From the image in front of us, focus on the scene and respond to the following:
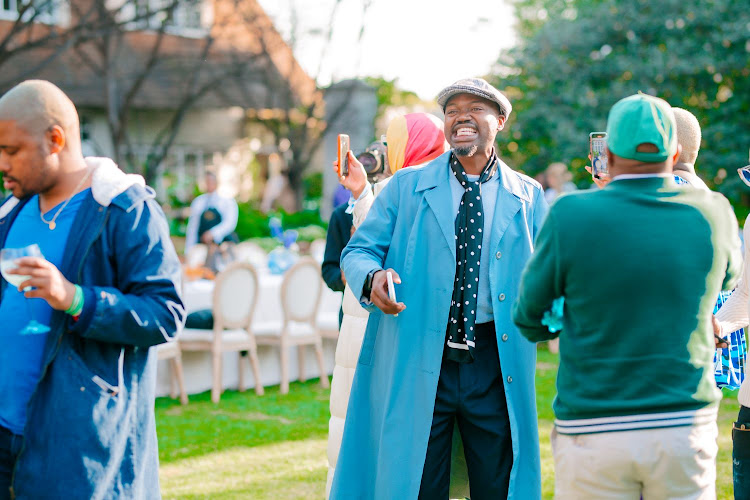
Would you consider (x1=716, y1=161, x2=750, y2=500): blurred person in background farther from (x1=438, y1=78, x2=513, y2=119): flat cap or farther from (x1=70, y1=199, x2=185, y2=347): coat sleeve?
(x1=70, y1=199, x2=185, y2=347): coat sleeve

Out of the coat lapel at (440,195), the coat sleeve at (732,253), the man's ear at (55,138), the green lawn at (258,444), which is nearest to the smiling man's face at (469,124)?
the coat lapel at (440,195)

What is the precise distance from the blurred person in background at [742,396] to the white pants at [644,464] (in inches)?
41.4

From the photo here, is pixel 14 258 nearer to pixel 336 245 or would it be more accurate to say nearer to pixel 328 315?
pixel 336 245

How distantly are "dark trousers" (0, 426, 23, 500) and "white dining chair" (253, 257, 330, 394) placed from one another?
5820 mm

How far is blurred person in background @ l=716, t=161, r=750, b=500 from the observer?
138 inches

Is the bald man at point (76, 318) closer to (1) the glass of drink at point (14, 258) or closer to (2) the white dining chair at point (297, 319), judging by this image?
(1) the glass of drink at point (14, 258)

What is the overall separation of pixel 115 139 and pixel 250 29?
4957mm

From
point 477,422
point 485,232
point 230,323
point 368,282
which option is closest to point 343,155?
point 485,232

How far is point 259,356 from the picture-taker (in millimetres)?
9023

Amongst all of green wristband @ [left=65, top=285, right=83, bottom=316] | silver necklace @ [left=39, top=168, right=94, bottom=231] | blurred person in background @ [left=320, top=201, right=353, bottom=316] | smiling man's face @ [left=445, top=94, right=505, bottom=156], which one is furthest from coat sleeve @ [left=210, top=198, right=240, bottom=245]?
green wristband @ [left=65, top=285, right=83, bottom=316]

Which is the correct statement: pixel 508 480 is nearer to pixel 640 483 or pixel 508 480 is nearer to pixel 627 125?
pixel 640 483

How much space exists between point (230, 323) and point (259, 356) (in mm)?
765

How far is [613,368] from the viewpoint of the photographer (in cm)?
251

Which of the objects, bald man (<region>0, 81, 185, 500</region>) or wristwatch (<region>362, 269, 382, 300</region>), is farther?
wristwatch (<region>362, 269, 382, 300</region>)
